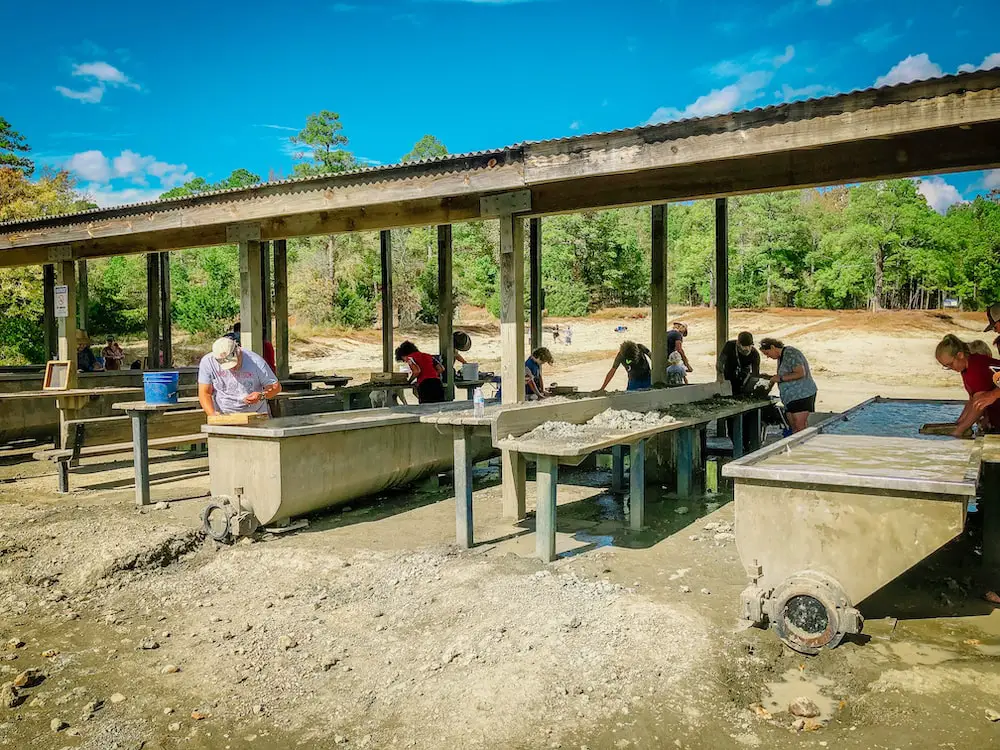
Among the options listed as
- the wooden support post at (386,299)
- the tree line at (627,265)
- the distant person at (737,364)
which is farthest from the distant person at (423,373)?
the tree line at (627,265)

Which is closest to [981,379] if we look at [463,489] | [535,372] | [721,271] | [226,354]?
[463,489]

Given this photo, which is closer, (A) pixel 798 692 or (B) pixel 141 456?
(A) pixel 798 692

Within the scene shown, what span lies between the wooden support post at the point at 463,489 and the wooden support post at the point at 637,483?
1.48m

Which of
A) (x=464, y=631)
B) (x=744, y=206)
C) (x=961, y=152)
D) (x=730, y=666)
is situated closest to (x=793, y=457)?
(x=730, y=666)

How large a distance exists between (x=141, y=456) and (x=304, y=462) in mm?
2170

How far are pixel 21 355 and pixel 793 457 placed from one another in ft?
85.9

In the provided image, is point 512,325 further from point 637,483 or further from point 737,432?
point 737,432

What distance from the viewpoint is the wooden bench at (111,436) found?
802 centimetres

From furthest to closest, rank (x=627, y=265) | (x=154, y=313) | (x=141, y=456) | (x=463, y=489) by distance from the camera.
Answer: (x=627, y=265)
(x=154, y=313)
(x=141, y=456)
(x=463, y=489)

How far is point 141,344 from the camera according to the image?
3017cm

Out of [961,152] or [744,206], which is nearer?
[961,152]

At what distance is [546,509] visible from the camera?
5.56 meters

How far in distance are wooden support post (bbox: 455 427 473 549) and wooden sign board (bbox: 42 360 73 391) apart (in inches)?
251

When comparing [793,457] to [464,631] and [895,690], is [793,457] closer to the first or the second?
[895,690]
